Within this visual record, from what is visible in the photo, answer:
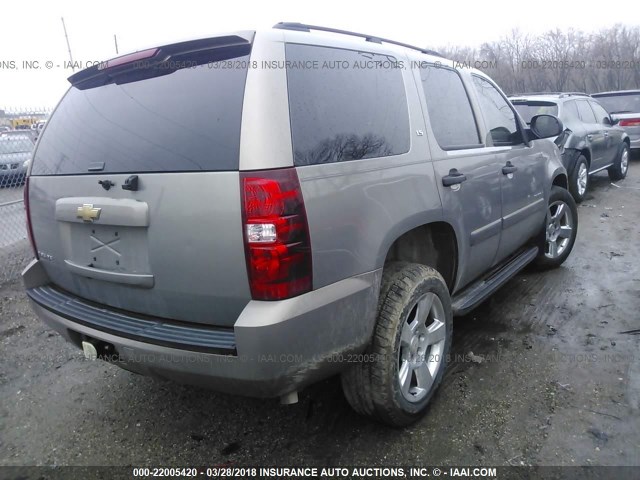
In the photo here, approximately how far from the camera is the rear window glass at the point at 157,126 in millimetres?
1864

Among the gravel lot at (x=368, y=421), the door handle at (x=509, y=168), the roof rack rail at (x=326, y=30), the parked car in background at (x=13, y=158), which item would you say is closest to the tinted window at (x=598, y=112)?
the gravel lot at (x=368, y=421)

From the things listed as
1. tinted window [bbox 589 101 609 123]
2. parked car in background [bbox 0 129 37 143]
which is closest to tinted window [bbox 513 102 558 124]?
tinted window [bbox 589 101 609 123]

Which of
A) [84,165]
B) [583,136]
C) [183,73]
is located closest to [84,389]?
[84,165]

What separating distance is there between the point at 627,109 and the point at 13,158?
12856 mm

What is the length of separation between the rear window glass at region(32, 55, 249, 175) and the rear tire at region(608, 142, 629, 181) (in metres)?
9.87

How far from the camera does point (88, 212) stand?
2129mm

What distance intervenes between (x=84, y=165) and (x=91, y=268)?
1.65 ft

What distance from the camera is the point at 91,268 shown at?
2.24m

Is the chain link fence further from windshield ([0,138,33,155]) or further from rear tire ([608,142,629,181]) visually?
rear tire ([608,142,629,181])

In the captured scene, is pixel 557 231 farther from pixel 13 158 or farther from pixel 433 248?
pixel 13 158

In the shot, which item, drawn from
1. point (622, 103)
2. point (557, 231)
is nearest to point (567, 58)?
point (622, 103)

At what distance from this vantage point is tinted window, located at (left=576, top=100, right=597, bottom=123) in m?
7.86

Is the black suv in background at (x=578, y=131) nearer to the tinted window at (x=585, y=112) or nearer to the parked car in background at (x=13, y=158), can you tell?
the tinted window at (x=585, y=112)

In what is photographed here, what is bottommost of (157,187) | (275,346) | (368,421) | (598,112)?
(368,421)
